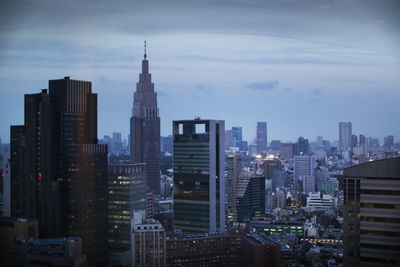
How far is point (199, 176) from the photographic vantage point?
447 inches

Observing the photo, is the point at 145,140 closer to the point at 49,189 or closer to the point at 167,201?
the point at 167,201

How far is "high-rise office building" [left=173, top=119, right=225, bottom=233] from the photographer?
36.4ft

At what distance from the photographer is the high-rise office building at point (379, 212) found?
4.51 metres

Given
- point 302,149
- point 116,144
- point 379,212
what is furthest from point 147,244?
point 302,149

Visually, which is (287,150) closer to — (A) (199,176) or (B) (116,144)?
(A) (199,176)

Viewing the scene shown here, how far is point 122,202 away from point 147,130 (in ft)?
24.0

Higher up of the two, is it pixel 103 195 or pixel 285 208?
pixel 103 195

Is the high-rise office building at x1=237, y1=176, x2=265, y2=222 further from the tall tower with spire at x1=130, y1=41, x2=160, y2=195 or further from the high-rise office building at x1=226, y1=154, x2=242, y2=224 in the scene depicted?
the tall tower with spire at x1=130, y1=41, x2=160, y2=195

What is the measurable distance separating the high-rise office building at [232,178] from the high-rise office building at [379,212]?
356 inches

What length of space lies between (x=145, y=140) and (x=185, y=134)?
3928mm

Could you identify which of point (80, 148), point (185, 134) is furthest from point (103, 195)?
point (185, 134)

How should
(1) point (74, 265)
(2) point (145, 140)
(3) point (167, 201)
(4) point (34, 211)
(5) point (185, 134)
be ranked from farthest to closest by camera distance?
(2) point (145, 140), (3) point (167, 201), (5) point (185, 134), (4) point (34, 211), (1) point (74, 265)

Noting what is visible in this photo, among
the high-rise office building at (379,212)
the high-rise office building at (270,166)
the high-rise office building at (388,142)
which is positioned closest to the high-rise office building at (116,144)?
the high-rise office building at (388,142)

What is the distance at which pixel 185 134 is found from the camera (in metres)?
11.8
